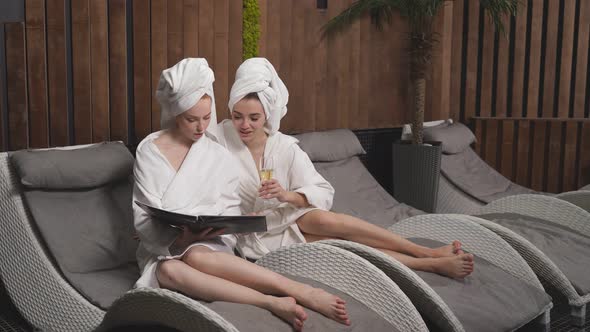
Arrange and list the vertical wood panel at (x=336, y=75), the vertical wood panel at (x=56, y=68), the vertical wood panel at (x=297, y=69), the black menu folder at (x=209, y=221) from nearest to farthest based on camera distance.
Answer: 1. the black menu folder at (x=209, y=221)
2. the vertical wood panel at (x=56, y=68)
3. the vertical wood panel at (x=297, y=69)
4. the vertical wood panel at (x=336, y=75)

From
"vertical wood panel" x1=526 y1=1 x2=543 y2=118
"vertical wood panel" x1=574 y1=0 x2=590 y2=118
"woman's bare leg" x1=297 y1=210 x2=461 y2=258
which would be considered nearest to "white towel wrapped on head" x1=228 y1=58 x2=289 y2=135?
"woman's bare leg" x1=297 y1=210 x2=461 y2=258

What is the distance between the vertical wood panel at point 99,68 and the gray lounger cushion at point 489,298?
2.04 m

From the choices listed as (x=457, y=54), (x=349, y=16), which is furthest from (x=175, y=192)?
(x=457, y=54)

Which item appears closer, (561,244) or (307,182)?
(307,182)

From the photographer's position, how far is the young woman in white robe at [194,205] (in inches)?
109

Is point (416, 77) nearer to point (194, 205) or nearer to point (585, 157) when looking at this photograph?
point (585, 157)

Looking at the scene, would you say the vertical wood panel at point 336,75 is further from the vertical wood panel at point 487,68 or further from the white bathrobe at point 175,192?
the white bathrobe at point 175,192

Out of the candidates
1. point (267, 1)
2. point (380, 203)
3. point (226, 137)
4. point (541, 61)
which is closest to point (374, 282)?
point (226, 137)

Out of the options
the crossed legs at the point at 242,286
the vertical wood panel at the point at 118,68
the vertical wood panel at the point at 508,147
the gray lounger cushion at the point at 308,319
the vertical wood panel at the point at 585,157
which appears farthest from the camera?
the vertical wood panel at the point at 508,147

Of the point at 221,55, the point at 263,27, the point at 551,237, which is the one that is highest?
the point at 263,27

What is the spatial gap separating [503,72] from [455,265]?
3758 millimetres

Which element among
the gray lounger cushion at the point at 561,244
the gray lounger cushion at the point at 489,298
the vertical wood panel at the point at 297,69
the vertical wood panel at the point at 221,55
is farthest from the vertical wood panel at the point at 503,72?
the gray lounger cushion at the point at 489,298

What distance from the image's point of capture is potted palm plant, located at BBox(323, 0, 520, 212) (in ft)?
18.3

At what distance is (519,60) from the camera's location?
6531 millimetres
